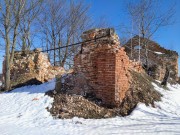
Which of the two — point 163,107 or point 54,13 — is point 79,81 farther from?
point 54,13

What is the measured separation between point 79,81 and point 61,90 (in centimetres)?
67

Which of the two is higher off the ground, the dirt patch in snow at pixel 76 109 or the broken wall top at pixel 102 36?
the broken wall top at pixel 102 36

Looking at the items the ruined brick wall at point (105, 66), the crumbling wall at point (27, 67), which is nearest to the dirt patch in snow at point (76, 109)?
the ruined brick wall at point (105, 66)

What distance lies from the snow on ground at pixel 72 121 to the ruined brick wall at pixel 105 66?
2.84 feet

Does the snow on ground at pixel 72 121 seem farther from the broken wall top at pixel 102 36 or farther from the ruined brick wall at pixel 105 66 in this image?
the broken wall top at pixel 102 36

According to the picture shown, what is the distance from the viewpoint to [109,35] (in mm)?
7457

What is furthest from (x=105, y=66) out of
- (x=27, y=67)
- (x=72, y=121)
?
A: (x=27, y=67)

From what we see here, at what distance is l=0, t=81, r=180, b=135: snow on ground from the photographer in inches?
201

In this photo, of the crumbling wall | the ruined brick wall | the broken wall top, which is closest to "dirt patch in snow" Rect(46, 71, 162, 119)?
the ruined brick wall

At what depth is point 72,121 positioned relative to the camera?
19.6 feet

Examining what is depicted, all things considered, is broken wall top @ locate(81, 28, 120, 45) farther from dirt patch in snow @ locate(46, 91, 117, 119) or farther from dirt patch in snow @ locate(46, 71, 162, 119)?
dirt patch in snow @ locate(46, 91, 117, 119)

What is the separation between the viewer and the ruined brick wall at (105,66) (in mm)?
7004

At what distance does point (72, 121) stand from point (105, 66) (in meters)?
2.05

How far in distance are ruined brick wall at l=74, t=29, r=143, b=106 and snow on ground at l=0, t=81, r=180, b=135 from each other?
865 mm
